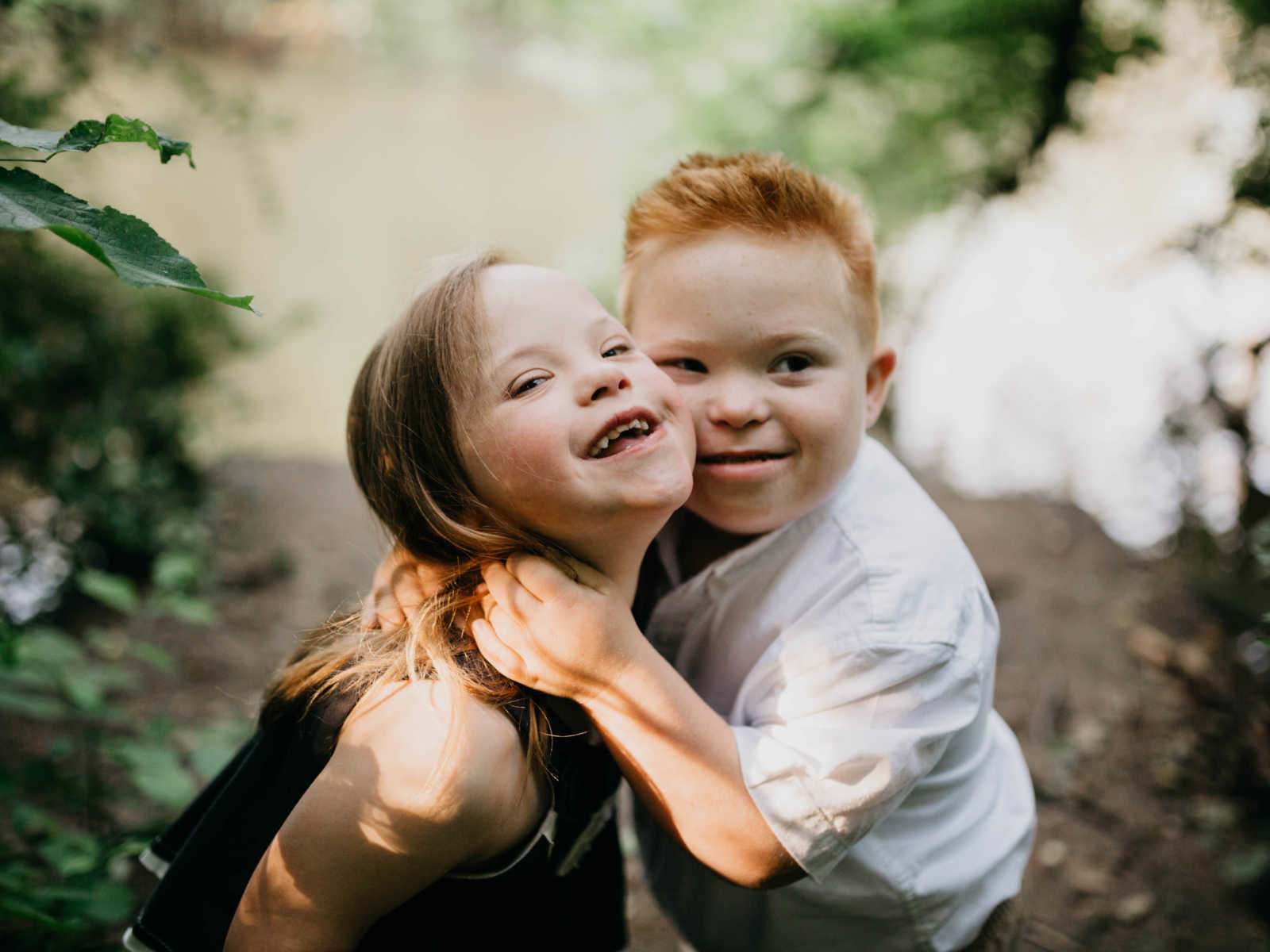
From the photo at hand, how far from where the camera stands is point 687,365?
4.91 feet

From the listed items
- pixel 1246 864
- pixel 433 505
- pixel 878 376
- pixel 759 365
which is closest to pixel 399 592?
pixel 433 505

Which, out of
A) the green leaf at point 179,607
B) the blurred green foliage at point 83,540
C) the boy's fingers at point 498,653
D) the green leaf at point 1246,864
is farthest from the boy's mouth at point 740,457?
the green leaf at point 1246,864

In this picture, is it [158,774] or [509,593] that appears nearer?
[509,593]

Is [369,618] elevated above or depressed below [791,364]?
below

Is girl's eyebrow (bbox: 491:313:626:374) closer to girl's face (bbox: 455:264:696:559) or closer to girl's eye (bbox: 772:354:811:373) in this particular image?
girl's face (bbox: 455:264:696:559)

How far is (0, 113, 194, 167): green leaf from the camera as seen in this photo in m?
0.89

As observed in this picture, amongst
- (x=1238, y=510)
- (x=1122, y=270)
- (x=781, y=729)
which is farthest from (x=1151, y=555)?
(x=781, y=729)

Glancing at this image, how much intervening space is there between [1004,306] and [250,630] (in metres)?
5.10

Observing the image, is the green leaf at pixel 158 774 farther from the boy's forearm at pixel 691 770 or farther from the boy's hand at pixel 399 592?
the boy's forearm at pixel 691 770

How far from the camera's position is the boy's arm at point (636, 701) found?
125cm

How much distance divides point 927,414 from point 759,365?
4.72m

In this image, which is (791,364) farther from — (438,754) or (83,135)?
(83,135)

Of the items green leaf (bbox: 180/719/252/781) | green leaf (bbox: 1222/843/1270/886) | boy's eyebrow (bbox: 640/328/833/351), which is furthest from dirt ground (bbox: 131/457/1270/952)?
boy's eyebrow (bbox: 640/328/833/351)

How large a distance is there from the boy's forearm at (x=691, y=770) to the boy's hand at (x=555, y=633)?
0.04 metres
